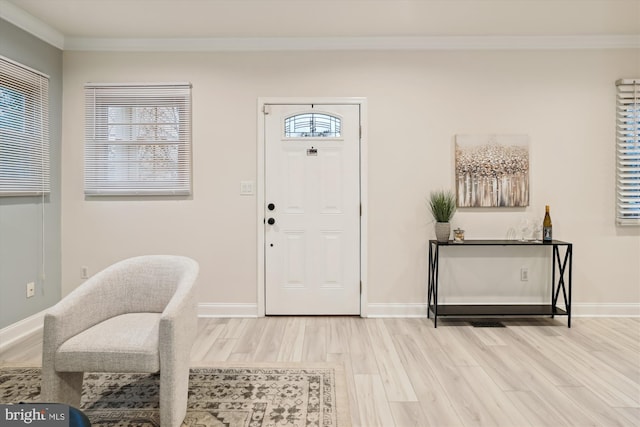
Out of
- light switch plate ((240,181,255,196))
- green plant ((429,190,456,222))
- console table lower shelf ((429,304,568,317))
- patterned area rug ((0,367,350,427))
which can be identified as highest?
light switch plate ((240,181,255,196))

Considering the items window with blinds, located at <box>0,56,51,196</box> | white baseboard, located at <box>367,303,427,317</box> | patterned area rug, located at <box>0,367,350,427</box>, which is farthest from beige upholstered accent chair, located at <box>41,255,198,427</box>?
white baseboard, located at <box>367,303,427,317</box>

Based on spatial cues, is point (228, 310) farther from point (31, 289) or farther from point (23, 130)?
point (23, 130)

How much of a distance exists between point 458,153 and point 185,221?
265 centimetres

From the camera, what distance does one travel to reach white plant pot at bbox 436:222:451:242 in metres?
3.53

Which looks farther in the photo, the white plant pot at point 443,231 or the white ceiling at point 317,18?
the white plant pot at point 443,231

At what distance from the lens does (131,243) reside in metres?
3.80

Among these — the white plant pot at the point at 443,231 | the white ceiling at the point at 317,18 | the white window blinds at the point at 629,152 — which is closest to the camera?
the white ceiling at the point at 317,18

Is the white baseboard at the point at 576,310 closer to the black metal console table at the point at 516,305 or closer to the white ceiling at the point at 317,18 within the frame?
the black metal console table at the point at 516,305

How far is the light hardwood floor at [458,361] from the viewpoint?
2.10m

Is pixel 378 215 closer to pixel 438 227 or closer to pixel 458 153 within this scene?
pixel 438 227

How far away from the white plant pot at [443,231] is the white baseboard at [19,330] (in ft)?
11.7

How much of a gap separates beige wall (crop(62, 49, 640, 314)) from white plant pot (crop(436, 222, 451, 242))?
0.72 feet

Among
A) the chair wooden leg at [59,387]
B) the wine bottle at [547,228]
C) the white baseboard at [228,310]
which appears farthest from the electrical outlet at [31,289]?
the wine bottle at [547,228]

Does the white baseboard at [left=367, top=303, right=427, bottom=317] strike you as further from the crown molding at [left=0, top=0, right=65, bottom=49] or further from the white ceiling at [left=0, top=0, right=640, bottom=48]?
the crown molding at [left=0, top=0, right=65, bottom=49]
